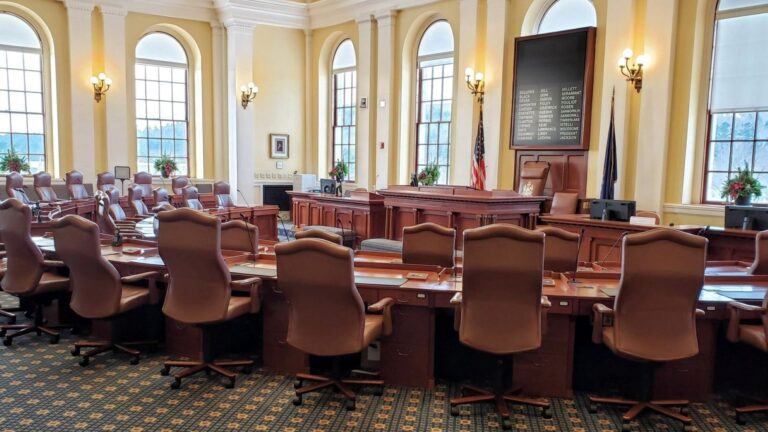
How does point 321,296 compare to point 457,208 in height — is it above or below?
below

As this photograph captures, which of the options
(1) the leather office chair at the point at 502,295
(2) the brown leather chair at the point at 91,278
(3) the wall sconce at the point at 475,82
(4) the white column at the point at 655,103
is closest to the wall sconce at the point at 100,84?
(3) the wall sconce at the point at 475,82

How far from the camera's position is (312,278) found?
10.7ft

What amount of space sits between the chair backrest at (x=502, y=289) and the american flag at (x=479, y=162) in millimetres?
6019

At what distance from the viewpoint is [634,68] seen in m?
8.10

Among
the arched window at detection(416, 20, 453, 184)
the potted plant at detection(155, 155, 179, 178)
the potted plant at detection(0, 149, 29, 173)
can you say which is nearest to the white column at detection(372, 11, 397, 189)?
the arched window at detection(416, 20, 453, 184)

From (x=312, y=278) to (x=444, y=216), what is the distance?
5.08m

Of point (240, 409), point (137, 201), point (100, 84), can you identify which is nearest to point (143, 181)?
point (100, 84)

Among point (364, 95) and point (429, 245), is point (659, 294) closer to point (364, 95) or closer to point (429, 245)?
point (429, 245)

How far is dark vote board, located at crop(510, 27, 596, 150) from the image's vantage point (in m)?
8.88

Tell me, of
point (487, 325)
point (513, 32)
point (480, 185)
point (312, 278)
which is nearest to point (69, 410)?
point (312, 278)

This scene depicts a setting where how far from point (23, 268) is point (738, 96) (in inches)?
327

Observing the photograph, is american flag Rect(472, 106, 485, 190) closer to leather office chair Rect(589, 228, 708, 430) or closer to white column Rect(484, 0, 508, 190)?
white column Rect(484, 0, 508, 190)

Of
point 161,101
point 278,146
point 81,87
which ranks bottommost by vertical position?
point 278,146

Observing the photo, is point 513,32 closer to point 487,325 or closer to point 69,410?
point 487,325
